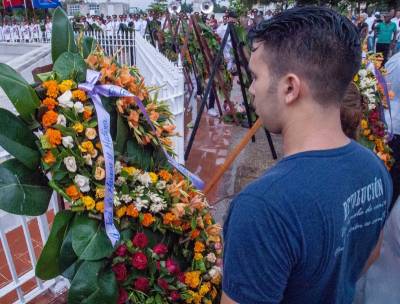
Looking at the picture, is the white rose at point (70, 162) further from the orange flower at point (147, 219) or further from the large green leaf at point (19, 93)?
the orange flower at point (147, 219)

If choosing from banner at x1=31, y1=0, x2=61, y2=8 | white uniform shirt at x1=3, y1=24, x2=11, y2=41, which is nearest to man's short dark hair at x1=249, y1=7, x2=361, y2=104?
banner at x1=31, y1=0, x2=61, y2=8

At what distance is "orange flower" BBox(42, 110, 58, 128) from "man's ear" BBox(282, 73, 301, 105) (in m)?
0.95

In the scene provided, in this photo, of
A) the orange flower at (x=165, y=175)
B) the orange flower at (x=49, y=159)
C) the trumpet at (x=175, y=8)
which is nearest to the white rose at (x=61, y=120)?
the orange flower at (x=49, y=159)

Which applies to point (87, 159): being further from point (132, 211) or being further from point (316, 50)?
point (316, 50)

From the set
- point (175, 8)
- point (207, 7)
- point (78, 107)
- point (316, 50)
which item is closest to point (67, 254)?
point (78, 107)

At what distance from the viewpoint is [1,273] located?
2705 millimetres

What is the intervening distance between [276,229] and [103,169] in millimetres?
894

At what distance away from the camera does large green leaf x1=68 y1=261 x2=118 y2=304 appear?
1469 mm

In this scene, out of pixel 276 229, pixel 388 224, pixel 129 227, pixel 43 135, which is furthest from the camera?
pixel 129 227

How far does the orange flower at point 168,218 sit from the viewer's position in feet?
5.31

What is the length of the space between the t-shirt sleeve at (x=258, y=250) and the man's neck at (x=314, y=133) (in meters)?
0.20

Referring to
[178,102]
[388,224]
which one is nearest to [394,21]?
[178,102]

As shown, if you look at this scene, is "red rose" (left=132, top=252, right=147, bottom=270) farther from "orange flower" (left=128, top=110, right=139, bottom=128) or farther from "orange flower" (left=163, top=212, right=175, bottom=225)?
"orange flower" (left=128, top=110, right=139, bottom=128)

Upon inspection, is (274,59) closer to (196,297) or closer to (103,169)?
(103,169)
